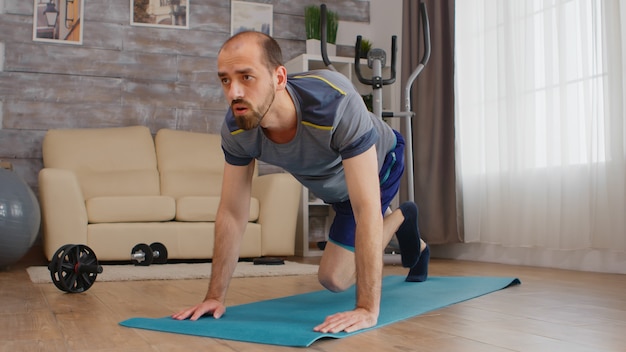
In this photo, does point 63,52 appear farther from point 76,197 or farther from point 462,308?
point 462,308

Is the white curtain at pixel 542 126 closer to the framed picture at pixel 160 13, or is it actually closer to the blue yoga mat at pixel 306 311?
the blue yoga mat at pixel 306 311

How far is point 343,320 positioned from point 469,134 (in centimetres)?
298

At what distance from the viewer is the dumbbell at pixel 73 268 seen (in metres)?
2.49

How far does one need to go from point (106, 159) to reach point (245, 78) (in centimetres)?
324

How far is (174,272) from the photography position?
3.49 m

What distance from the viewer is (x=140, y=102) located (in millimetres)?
5133

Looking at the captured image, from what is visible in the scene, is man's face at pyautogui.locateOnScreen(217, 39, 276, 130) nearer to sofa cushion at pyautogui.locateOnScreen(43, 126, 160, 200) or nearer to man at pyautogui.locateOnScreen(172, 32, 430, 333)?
man at pyautogui.locateOnScreen(172, 32, 430, 333)

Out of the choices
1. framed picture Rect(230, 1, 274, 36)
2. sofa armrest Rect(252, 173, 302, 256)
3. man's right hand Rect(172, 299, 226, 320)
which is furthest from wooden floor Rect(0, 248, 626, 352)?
framed picture Rect(230, 1, 274, 36)

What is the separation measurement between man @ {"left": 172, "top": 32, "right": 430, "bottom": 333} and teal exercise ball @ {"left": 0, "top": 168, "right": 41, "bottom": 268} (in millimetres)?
2042

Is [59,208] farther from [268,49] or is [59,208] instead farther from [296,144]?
[268,49]

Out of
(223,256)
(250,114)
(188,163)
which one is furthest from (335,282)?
(188,163)

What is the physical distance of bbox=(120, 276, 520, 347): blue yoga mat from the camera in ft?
5.37

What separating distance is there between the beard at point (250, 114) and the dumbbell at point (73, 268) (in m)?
1.13

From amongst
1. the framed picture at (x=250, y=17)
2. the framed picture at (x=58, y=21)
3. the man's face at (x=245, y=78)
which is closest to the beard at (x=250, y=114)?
the man's face at (x=245, y=78)
